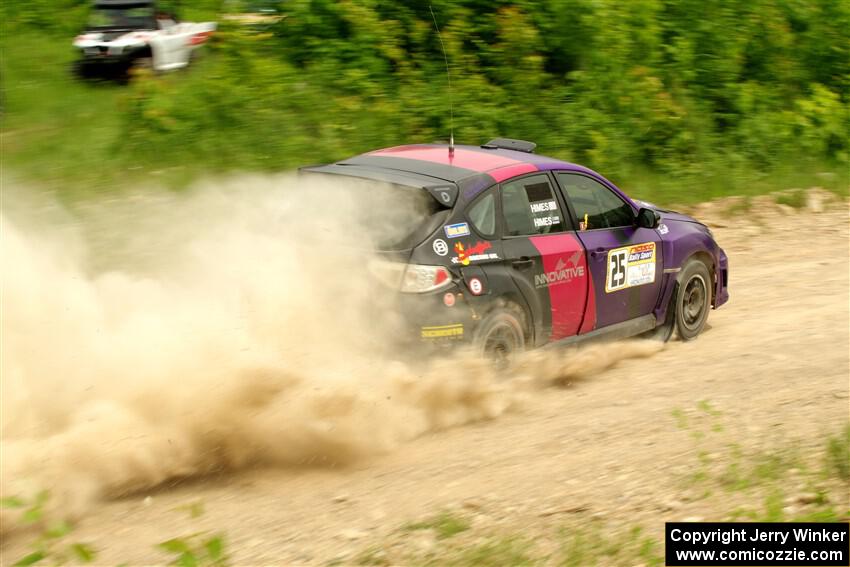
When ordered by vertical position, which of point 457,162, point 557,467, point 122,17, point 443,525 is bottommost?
point 557,467

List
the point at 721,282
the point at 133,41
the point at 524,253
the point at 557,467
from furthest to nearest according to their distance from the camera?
the point at 133,41 → the point at 721,282 → the point at 524,253 → the point at 557,467

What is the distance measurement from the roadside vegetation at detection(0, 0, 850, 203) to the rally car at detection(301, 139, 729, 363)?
5.19 m

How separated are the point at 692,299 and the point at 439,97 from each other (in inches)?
236

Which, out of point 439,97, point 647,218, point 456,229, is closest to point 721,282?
point 647,218

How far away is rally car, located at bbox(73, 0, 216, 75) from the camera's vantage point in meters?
15.2

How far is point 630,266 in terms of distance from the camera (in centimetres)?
801

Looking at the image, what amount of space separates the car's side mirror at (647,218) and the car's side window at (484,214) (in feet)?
5.25

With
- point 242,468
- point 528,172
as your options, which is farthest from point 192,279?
point 528,172

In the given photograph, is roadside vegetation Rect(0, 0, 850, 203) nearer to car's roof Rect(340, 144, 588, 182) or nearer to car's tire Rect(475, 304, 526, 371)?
car's roof Rect(340, 144, 588, 182)

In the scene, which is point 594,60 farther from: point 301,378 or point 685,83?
point 301,378

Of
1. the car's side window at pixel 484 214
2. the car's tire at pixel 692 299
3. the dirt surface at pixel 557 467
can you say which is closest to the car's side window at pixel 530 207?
the car's side window at pixel 484 214

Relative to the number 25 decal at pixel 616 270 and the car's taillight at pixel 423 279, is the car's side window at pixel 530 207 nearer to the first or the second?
the number 25 decal at pixel 616 270

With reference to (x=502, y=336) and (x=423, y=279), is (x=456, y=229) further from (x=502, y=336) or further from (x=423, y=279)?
(x=502, y=336)

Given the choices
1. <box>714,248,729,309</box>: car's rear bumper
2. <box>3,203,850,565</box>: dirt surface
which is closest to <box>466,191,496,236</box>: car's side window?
<box>3,203,850,565</box>: dirt surface
